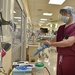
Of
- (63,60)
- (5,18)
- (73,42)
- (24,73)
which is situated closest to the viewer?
(5,18)

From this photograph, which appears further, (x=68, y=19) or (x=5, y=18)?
(x=68, y=19)

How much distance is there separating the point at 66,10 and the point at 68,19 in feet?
0.45

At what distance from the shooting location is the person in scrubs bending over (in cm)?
183

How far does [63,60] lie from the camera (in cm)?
194

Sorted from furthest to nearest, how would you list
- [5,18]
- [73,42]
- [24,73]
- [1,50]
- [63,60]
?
1. [63,60]
2. [73,42]
3. [24,73]
4. [5,18]
5. [1,50]

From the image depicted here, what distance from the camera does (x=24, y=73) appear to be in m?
1.64

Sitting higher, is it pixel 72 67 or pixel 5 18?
pixel 5 18

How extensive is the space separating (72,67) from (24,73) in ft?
2.30

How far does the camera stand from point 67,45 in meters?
1.80

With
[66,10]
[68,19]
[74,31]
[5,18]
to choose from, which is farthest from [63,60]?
[5,18]

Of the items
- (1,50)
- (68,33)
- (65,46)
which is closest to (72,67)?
(65,46)

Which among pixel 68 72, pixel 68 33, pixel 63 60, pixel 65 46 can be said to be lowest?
pixel 68 72

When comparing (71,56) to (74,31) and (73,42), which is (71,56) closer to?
(73,42)

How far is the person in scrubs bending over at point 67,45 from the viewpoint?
5.99 ft
